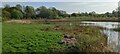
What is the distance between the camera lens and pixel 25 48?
36.3ft

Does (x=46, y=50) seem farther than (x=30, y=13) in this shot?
No

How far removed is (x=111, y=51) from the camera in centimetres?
1066

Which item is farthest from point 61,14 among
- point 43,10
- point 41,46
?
point 41,46

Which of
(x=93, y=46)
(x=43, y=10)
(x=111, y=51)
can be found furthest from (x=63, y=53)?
(x=43, y=10)

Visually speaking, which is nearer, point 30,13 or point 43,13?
point 43,13

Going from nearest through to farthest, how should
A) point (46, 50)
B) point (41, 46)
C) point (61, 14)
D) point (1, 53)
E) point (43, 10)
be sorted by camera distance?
point (1, 53)
point (46, 50)
point (41, 46)
point (43, 10)
point (61, 14)

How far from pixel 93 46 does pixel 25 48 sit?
338 centimetres

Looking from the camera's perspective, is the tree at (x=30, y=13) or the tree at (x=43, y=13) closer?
the tree at (x=43, y=13)

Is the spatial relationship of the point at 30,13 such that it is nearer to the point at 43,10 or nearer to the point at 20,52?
the point at 43,10

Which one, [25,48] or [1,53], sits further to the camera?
[25,48]

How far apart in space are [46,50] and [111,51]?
3.16m

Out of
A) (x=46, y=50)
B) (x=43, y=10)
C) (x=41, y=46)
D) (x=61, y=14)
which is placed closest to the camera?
(x=46, y=50)

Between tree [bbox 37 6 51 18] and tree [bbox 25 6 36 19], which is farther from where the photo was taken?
tree [bbox 25 6 36 19]

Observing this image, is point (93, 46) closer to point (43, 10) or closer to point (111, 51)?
point (111, 51)
